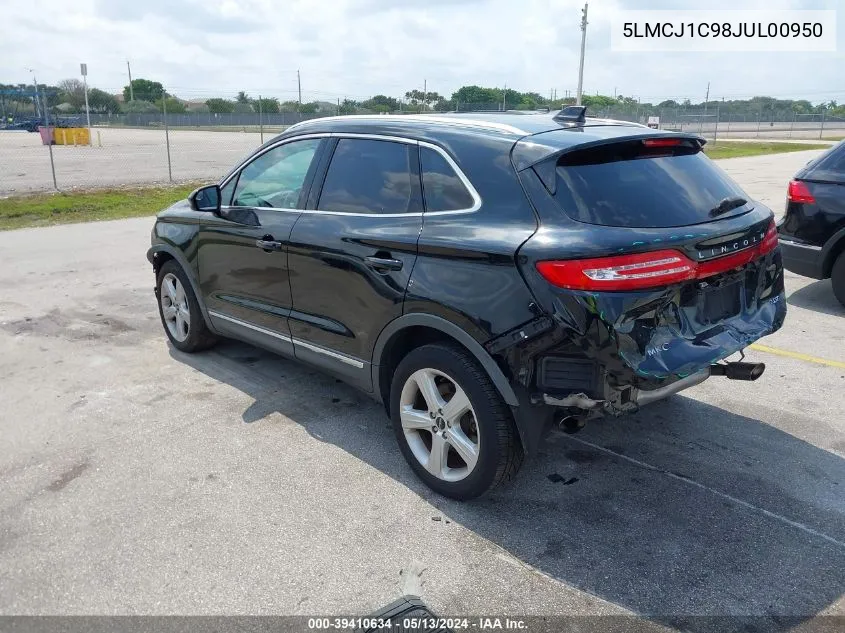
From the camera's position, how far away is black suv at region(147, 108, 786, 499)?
292cm

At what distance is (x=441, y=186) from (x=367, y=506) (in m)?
1.60

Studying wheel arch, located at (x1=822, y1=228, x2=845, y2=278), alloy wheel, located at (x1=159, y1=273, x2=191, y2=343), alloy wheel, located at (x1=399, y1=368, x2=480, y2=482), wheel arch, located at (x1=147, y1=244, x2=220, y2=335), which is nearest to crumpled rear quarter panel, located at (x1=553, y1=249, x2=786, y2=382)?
alloy wheel, located at (x1=399, y1=368, x2=480, y2=482)

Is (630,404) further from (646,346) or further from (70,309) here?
(70,309)

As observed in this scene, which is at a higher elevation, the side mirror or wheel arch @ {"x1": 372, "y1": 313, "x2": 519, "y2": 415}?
the side mirror

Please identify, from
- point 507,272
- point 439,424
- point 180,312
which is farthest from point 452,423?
point 180,312

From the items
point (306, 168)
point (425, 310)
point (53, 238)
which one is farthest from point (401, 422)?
point (53, 238)

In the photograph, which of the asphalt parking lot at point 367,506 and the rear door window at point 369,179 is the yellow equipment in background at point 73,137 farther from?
the rear door window at point 369,179

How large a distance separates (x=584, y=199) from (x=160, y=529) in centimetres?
242

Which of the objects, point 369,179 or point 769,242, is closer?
point 769,242

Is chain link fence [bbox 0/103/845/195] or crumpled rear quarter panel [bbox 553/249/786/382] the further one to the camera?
chain link fence [bbox 0/103/845/195]

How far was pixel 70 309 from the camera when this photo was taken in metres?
6.75

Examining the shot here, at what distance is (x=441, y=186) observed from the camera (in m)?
3.46

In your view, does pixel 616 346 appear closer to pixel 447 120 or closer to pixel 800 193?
pixel 447 120

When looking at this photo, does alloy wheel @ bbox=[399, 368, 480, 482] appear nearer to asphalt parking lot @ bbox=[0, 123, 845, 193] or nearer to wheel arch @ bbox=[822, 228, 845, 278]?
wheel arch @ bbox=[822, 228, 845, 278]
